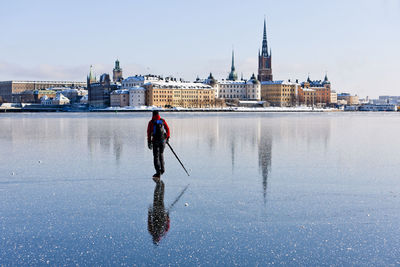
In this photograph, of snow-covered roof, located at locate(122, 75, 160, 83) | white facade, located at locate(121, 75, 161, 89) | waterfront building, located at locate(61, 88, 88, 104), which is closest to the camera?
white facade, located at locate(121, 75, 161, 89)

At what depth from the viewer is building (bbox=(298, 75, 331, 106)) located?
16975cm

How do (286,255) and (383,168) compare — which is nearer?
(286,255)

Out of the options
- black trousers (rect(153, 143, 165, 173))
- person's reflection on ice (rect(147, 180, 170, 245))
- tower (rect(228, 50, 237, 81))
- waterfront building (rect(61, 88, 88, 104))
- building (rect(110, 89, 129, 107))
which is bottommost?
person's reflection on ice (rect(147, 180, 170, 245))

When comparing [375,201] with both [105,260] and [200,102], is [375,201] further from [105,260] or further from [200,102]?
[200,102]

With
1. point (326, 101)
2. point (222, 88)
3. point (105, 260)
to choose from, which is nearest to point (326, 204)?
point (105, 260)

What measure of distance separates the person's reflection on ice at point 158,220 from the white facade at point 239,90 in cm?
15220

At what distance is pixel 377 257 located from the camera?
482 cm

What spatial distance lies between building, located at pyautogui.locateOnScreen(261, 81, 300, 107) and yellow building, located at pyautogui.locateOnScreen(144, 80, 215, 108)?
2311cm

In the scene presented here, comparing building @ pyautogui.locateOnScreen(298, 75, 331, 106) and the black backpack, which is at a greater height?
building @ pyautogui.locateOnScreen(298, 75, 331, 106)

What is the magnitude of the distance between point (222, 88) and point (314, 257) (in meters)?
158

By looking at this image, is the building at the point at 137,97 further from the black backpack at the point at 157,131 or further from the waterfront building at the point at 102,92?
the black backpack at the point at 157,131

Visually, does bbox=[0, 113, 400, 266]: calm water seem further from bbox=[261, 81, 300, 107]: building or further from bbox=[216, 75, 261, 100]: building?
bbox=[261, 81, 300, 107]: building

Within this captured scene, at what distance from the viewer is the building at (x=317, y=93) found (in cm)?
16975

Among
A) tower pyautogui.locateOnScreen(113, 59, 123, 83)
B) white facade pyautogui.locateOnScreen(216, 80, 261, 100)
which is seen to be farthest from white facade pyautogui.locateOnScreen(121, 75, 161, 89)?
tower pyautogui.locateOnScreen(113, 59, 123, 83)
